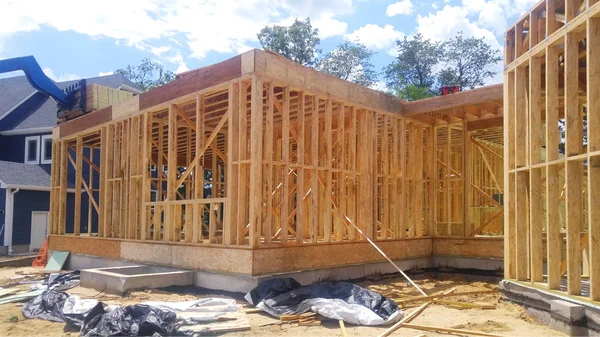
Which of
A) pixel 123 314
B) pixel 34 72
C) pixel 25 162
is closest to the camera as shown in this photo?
A: pixel 123 314

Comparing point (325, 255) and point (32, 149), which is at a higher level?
point (32, 149)

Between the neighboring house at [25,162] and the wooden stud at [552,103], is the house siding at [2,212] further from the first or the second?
the wooden stud at [552,103]

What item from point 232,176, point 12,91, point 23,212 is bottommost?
point 23,212

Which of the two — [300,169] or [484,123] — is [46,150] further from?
[484,123]

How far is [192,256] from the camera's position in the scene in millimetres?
10375

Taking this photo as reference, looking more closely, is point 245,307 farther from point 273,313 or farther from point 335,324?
point 335,324

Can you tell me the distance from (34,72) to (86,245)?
9.06m

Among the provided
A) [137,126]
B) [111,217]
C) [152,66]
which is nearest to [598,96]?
[137,126]

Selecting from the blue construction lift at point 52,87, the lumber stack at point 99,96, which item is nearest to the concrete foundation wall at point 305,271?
the lumber stack at point 99,96

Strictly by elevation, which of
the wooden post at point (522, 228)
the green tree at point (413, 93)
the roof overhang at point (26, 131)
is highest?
the green tree at point (413, 93)

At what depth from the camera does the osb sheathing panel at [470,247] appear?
1266cm

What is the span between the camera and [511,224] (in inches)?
339

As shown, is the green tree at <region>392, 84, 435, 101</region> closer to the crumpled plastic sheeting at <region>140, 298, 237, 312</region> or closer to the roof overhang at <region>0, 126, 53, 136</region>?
the roof overhang at <region>0, 126, 53, 136</region>

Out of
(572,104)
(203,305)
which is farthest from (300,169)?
(572,104)
